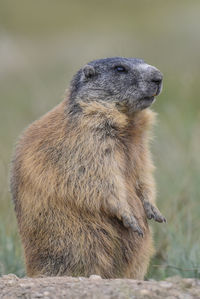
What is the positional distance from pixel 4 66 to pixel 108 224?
36.8ft

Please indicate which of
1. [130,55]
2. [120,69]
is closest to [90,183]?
[120,69]

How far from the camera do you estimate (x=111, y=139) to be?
497 cm

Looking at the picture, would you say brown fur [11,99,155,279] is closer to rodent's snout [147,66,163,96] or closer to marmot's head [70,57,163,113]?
marmot's head [70,57,163,113]

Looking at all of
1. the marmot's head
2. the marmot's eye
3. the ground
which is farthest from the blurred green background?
the marmot's eye

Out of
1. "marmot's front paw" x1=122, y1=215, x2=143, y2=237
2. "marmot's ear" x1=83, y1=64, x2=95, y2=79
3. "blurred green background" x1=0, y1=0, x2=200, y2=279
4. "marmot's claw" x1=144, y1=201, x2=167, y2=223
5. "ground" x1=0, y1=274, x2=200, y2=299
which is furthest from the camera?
"blurred green background" x1=0, y1=0, x2=200, y2=279

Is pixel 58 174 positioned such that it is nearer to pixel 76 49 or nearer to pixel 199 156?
pixel 199 156

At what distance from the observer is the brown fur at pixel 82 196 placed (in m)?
4.78

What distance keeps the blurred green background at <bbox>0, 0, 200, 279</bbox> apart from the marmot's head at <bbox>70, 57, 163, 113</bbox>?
1.43 metres

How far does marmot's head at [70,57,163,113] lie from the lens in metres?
5.13

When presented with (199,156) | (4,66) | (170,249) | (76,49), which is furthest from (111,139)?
(76,49)

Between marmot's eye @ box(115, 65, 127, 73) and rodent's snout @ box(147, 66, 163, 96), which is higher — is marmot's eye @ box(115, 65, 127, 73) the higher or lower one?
the higher one

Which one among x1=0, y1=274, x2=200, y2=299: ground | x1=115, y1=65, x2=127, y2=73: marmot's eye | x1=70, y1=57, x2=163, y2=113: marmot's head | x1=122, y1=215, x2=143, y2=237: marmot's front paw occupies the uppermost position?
x1=115, y1=65, x2=127, y2=73: marmot's eye

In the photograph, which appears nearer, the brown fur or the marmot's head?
the brown fur

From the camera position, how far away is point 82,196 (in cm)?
475
